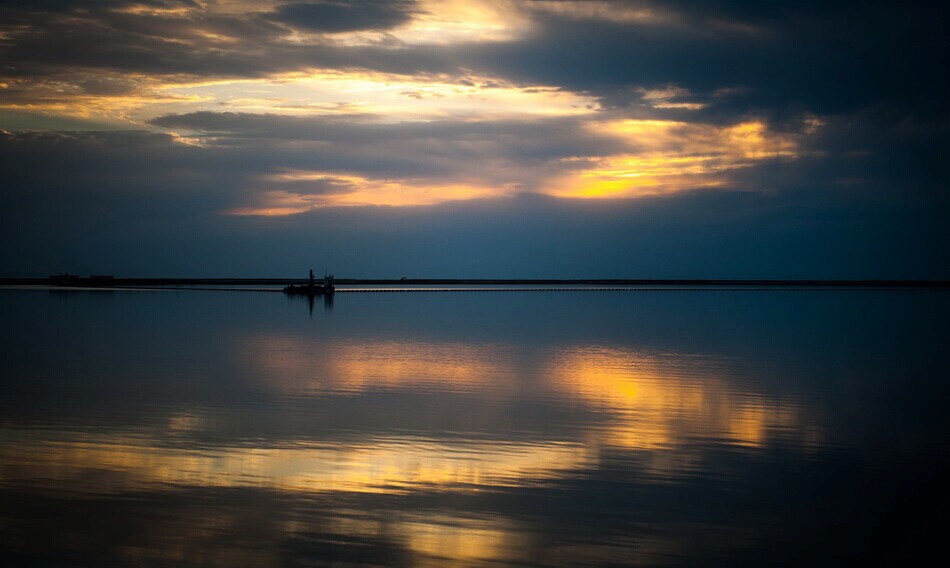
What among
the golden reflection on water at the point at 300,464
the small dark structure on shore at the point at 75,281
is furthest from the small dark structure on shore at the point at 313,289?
the golden reflection on water at the point at 300,464

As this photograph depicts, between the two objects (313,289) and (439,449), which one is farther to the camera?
(313,289)

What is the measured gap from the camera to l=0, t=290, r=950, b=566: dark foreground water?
929 centimetres

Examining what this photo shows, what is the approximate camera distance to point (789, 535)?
9.80 metres

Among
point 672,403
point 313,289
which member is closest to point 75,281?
point 313,289

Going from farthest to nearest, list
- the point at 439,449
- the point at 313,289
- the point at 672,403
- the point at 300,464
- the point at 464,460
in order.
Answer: the point at 313,289, the point at 672,403, the point at 439,449, the point at 464,460, the point at 300,464

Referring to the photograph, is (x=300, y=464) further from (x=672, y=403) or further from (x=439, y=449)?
(x=672, y=403)

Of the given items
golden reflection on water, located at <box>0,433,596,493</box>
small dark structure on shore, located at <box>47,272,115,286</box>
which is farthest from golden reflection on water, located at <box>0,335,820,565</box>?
small dark structure on shore, located at <box>47,272,115,286</box>

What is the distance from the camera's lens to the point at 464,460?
13.2 metres

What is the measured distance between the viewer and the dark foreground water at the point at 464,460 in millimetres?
9289

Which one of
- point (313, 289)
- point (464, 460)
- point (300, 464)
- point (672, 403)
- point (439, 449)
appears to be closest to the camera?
point (300, 464)

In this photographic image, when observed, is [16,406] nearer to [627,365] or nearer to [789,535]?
[789,535]

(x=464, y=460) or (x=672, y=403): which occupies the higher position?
(x=672, y=403)

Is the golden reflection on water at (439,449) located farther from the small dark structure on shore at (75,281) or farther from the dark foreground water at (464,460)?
the small dark structure on shore at (75,281)

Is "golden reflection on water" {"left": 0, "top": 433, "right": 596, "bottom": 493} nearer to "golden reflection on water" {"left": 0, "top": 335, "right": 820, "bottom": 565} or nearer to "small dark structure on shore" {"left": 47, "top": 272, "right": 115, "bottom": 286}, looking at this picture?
"golden reflection on water" {"left": 0, "top": 335, "right": 820, "bottom": 565}
